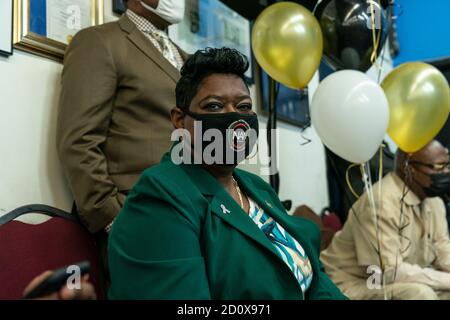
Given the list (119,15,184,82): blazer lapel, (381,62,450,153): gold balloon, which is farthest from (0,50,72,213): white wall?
(381,62,450,153): gold balloon

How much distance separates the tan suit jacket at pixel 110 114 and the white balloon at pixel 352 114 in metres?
0.65

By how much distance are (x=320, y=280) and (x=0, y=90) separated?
1.21 m

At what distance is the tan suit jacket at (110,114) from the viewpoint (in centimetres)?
163

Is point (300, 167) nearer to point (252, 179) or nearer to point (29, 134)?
point (252, 179)

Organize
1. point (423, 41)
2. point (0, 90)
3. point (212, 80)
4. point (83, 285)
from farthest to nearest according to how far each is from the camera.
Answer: point (423, 41)
point (0, 90)
point (212, 80)
point (83, 285)

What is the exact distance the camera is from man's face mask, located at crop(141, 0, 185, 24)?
1897 mm

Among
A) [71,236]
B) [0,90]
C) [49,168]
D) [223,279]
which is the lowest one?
[71,236]

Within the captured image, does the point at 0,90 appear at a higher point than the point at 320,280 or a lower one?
higher

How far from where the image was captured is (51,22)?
1.84 m

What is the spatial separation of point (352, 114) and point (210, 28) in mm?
1141

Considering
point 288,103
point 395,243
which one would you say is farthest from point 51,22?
point 288,103
